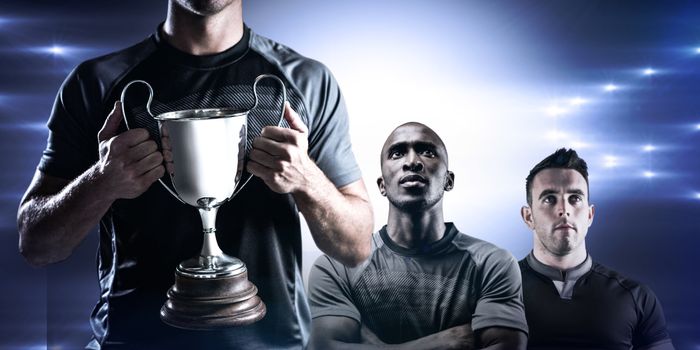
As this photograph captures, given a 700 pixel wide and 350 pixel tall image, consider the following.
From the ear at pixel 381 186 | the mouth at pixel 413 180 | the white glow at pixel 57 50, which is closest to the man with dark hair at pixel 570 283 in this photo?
the mouth at pixel 413 180

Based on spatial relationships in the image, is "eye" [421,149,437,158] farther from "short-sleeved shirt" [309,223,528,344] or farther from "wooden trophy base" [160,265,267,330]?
"wooden trophy base" [160,265,267,330]

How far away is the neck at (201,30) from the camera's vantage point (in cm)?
188

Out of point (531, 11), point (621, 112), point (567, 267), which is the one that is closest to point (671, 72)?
point (621, 112)

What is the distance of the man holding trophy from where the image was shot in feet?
6.08

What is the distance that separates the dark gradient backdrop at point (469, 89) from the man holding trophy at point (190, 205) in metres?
0.13

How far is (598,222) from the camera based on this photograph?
2141 millimetres

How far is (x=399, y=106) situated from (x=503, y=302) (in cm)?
66

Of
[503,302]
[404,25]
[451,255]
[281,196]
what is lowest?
[503,302]

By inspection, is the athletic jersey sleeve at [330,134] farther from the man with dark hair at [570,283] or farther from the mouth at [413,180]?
the man with dark hair at [570,283]

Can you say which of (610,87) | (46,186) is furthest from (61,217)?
(610,87)

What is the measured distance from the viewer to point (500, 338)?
2084 mm

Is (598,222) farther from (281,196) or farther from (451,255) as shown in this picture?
(281,196)

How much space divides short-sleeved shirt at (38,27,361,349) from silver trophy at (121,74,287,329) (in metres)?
0.21

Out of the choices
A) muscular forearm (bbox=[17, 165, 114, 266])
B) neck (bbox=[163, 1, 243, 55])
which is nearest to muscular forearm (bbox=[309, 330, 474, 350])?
muscular forearm (bbox=[17, 165, 114, 266])
